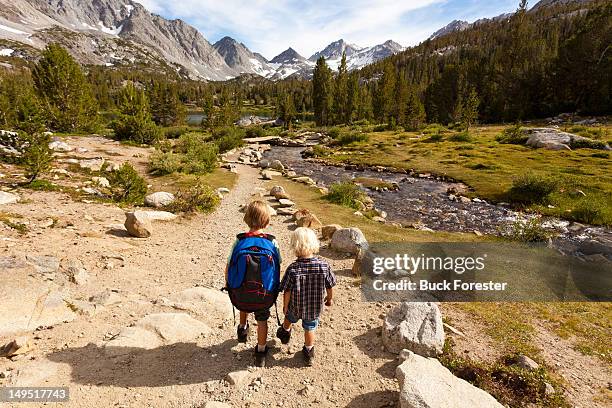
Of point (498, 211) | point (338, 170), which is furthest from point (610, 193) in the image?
point (338, 170)

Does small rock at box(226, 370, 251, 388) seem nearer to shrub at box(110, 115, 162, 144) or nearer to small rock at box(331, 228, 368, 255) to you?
small rock at box(331, 228, 368, 255)

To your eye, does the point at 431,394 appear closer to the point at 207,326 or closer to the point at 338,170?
the point at 207,326

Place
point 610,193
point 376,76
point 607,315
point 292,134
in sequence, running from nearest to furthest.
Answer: point 607,315, point 610,193, point 292,134, point 376,76

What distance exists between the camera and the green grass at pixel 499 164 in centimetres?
2274

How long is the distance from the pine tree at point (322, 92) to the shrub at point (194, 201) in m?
79.0

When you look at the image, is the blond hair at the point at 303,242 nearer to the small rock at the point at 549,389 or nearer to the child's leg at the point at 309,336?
the child's leg at the point at 309,336

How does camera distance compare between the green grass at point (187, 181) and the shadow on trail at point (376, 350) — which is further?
the green grass at point (187, 181)

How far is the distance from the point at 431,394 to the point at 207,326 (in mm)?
4997

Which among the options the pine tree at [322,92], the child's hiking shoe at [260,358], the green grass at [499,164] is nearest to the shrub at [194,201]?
the child's hiking shoe at [260,358]

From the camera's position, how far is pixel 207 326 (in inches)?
290

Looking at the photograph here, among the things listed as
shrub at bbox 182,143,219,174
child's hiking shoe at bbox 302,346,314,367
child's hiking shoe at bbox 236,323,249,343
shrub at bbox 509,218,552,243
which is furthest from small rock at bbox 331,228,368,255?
shrub at bbox 182,143,219,174

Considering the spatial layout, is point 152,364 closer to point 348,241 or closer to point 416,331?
point 416,331

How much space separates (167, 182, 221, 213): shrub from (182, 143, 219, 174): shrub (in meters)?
9.10

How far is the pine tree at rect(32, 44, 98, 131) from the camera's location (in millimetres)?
43188
